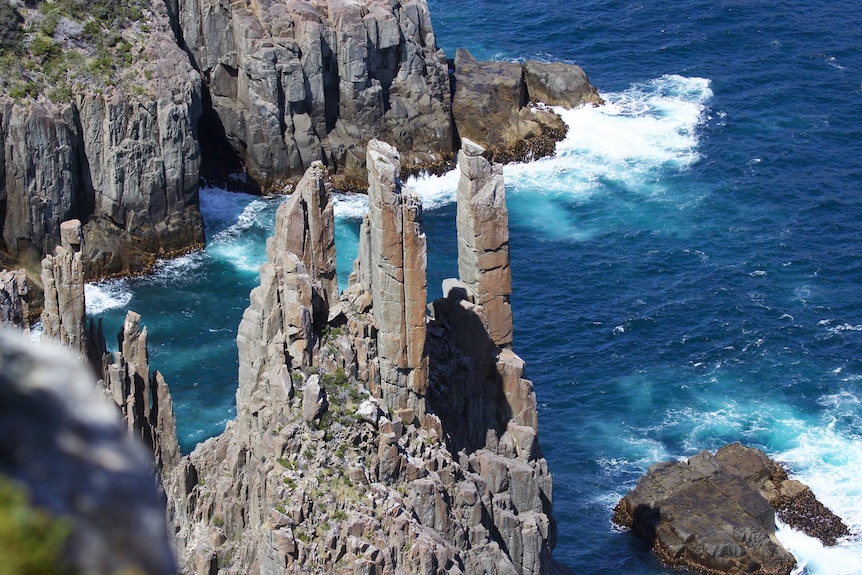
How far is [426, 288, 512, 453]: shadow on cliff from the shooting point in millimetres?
59906

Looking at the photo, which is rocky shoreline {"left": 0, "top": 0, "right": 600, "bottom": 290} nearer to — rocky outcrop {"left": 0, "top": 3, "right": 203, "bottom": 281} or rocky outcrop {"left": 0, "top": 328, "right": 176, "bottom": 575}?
rocky outcrop {"left": 0, "top": 3, "right": 203, "bottom": 281}

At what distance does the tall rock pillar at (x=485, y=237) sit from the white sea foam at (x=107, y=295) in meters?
66.0

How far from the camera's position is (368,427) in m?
51.5

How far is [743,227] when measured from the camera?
13650cm

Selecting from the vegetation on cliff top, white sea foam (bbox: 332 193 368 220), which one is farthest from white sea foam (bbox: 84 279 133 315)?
white sea foam (bbox: 332 193 368 220)

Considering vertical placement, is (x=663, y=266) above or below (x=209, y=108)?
below

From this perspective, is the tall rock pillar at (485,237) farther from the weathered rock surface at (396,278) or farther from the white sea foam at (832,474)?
the white sea foam at (832,474)

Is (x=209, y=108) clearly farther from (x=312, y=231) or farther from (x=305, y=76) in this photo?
(x=312, y=231)

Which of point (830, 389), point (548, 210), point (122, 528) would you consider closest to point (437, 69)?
point (548, 210)

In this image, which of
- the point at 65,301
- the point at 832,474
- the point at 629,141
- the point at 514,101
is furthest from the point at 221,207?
the point at 65,301

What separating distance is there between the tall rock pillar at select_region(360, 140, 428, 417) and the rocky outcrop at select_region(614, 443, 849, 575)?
143 feet

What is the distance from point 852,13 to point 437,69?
2825 inches

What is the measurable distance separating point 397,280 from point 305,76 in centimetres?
9136

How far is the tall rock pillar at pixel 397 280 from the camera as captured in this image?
52594 mm
